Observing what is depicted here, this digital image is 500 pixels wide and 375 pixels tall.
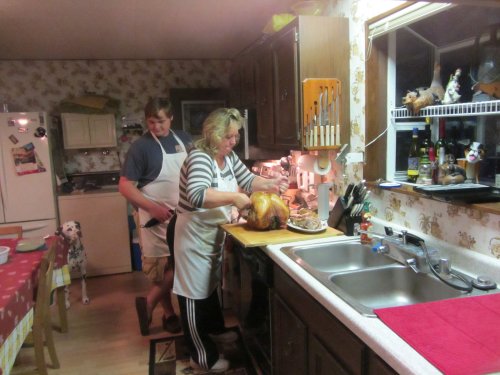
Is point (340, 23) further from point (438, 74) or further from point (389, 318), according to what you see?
point (389, 318)

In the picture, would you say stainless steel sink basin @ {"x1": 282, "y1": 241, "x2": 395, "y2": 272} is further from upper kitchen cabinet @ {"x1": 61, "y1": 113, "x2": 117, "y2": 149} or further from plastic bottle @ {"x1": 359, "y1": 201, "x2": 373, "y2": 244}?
upper kitchen cabinet @ {"x1": 61, "y1": 113, "x2": 117, "y2": 149}

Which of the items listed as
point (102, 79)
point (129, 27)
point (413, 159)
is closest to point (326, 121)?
point (413, 159)

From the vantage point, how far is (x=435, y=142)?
192 centimetres

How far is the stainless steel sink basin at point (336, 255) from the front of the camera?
1.78 m

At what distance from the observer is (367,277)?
155 centimetres

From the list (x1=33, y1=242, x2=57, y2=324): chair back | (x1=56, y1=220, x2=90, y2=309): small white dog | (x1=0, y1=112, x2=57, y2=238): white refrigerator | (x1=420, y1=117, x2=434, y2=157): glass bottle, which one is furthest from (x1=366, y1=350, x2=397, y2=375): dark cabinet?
(x1=0, y1=112, x2=57, y2=238): white refrigerator

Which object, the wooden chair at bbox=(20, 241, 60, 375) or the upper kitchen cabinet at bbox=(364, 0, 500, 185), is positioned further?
the wooden chair at bbox=(20, 241, 60, 375)

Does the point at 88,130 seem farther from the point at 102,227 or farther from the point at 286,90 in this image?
the point at 286,90

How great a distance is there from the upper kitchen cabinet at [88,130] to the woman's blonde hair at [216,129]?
2.47 m

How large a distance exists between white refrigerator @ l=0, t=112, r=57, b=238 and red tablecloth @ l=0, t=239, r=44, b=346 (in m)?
1.44

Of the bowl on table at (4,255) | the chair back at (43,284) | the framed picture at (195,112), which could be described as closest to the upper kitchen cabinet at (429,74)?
the chair back at (43,284)

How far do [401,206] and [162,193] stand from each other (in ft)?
4.92

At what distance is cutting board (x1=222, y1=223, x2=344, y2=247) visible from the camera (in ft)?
6.13

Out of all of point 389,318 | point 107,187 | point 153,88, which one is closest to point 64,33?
point 153,88
